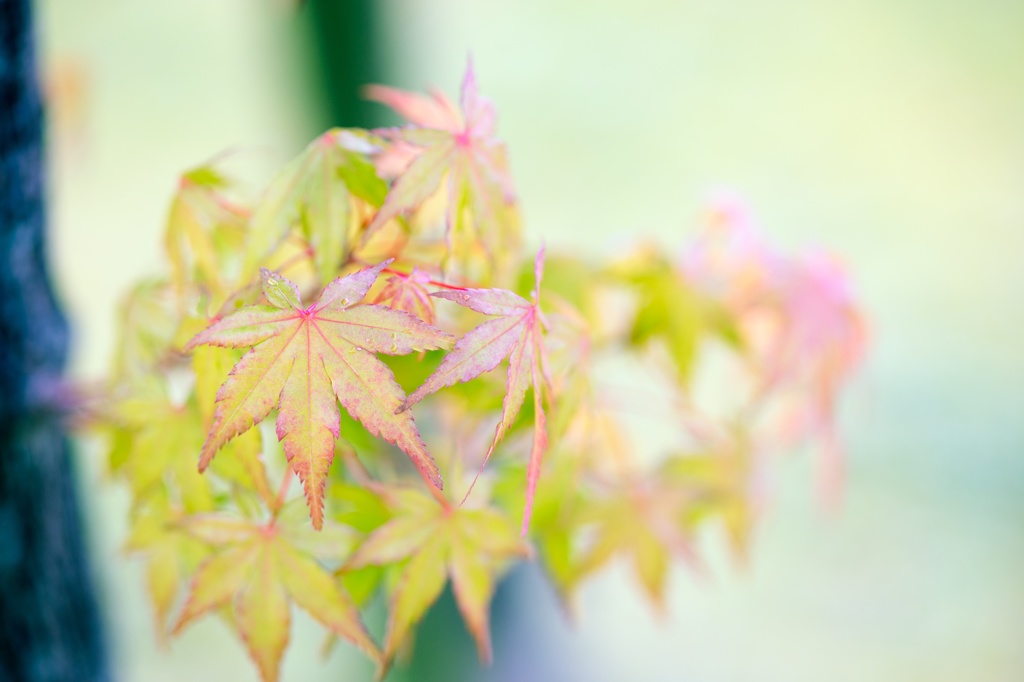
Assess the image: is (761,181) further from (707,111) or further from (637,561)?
(637,561)

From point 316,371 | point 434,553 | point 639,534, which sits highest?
point 316,371

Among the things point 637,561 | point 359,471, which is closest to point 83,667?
point 359,471

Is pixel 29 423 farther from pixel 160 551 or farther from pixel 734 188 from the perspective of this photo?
pixel 734 188

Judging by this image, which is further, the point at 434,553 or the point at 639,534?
the point at 639,534

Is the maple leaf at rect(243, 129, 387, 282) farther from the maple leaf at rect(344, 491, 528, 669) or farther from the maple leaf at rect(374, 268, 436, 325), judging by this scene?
the maple leaf at rect(344, 491, 528, 669)

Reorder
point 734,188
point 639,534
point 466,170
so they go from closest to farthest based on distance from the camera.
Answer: point 466,170
point 639,534
point 734,188

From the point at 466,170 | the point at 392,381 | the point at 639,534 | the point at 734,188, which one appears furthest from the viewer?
the point at 734,188

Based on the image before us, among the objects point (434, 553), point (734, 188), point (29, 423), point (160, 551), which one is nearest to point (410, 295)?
point (434, 553)
